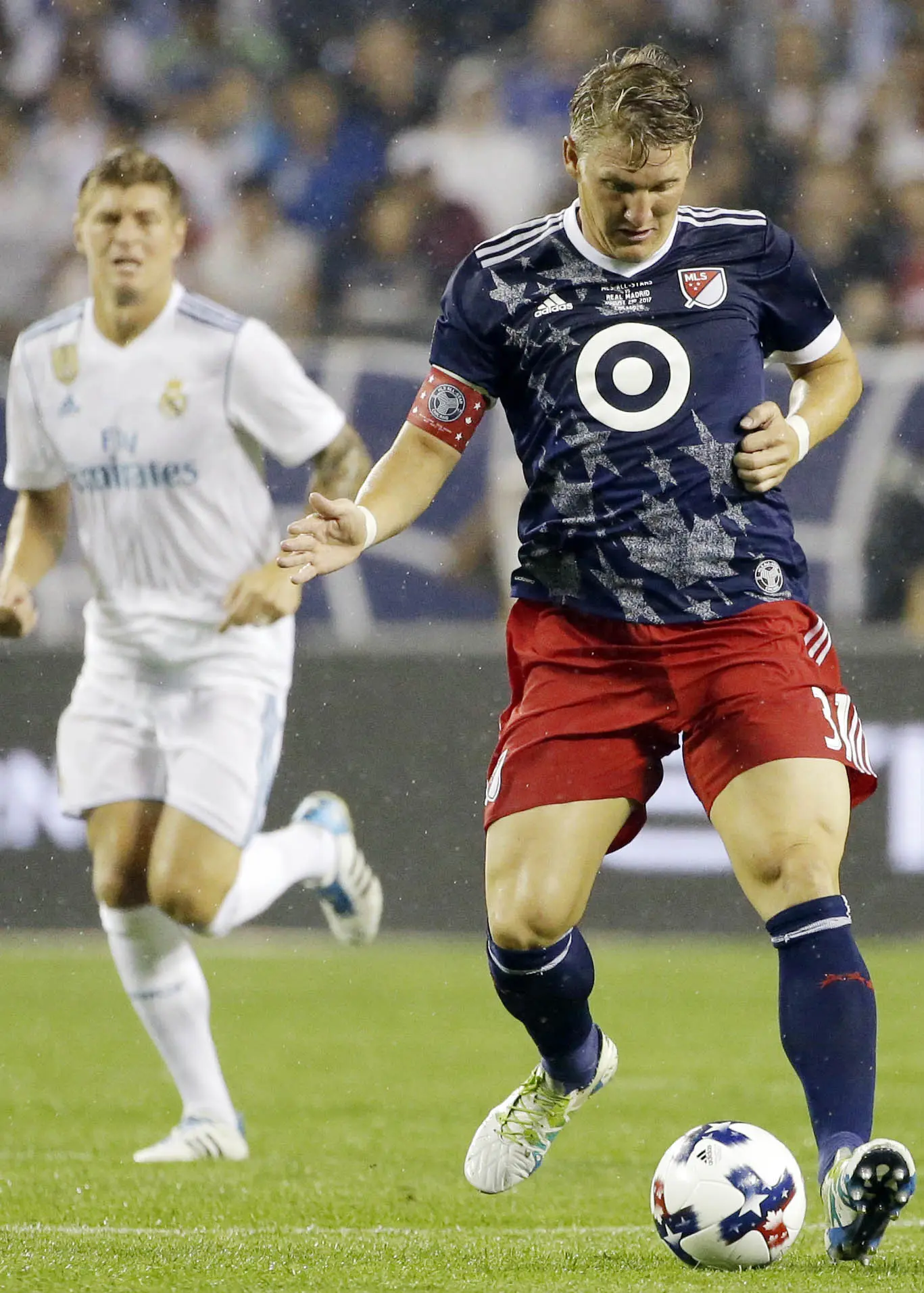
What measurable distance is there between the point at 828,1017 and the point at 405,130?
7.49m

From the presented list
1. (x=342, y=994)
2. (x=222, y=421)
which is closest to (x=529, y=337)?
(x=222, y=421)

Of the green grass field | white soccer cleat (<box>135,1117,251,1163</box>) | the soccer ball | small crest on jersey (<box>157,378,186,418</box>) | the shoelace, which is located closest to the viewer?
the soccer ball

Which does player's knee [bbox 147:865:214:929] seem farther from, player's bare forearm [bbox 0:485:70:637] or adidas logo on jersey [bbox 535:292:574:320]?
adidas logo on jersey [bbox 535:292:574:320]

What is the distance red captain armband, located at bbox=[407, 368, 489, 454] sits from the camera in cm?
391

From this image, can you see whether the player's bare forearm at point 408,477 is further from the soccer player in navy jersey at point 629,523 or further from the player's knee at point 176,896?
the player's knee at point 176,896

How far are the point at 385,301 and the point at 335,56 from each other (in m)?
1.49

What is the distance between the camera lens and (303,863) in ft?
19.3

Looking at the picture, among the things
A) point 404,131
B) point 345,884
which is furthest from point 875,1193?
point 404,131

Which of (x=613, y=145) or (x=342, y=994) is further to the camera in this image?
(x=342, y=994)

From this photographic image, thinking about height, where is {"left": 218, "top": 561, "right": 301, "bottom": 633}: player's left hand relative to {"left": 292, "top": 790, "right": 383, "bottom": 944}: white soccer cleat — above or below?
above

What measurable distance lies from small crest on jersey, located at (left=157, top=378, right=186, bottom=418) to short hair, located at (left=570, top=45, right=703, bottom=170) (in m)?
1.92

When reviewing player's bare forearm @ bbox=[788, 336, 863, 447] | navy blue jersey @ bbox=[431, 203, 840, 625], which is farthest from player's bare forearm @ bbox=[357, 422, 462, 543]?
player's bare forearm @ bbox=[788, 336, 863, 447]

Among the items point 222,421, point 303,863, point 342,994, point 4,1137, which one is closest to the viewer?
point 4,1137

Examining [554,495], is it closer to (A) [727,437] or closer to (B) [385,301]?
(A) [727,437]
